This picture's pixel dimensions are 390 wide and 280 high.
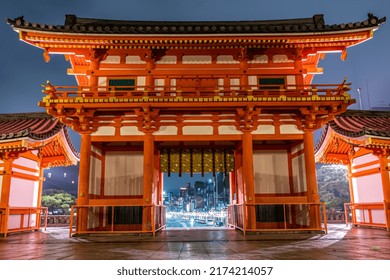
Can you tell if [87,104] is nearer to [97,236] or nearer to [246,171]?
[97,236]

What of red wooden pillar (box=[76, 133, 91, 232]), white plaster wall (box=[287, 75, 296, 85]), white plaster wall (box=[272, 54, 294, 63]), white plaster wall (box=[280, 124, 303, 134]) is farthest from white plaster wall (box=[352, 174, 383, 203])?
red wooden pillar (box=[76, 133, 91, 232])

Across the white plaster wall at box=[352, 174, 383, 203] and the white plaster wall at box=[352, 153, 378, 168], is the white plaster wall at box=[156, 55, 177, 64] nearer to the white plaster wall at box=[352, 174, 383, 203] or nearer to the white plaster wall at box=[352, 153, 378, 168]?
the white plaster wall at box=[352, 153, 378, 168]

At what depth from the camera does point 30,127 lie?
12.5 m

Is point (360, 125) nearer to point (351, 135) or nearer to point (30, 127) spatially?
point (351, 135)

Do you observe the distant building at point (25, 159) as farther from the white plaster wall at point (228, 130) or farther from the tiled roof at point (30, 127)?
the white plaster wall at point (228, 130)

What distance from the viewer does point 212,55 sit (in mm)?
12141

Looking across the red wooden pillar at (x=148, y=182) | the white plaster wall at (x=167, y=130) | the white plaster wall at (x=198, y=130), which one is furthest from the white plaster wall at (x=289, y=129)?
the red wooden pillar at (x=148, y=182)

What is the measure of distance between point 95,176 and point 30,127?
3513 millimetres

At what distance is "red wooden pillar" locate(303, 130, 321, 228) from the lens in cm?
1011

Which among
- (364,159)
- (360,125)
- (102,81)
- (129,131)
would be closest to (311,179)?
(364,159)

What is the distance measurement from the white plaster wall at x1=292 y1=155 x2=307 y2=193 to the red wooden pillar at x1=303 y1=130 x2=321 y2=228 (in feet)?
2.54

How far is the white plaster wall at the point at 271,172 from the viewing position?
12435mm

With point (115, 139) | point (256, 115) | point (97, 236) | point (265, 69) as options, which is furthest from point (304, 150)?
point (97, 236)

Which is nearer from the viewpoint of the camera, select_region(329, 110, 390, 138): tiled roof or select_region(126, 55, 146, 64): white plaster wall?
select_region(329, 110, 390, 138): tiled roof
